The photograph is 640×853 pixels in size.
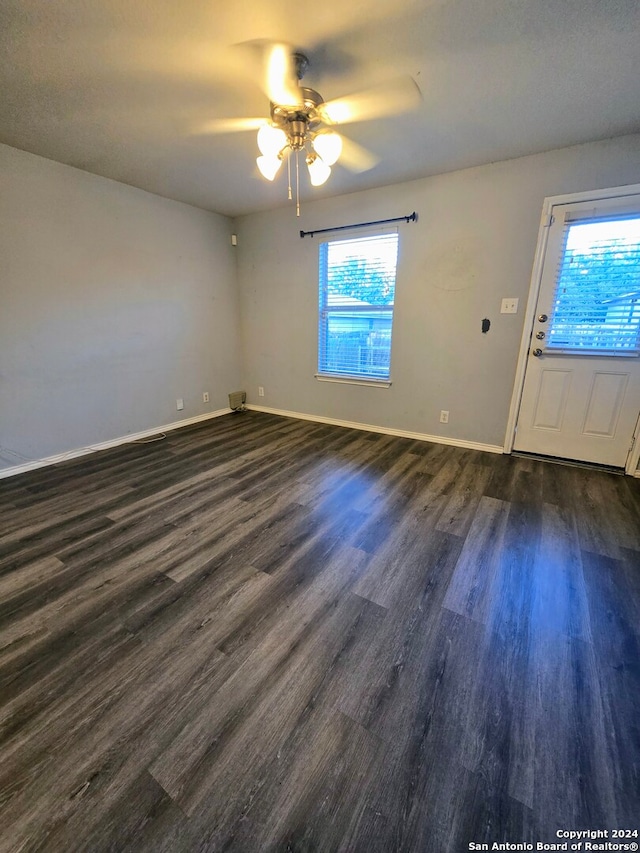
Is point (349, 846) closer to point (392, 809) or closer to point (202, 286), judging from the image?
point (392, 809)

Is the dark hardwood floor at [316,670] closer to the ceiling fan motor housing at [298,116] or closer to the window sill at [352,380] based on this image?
the window sill at [352,380]

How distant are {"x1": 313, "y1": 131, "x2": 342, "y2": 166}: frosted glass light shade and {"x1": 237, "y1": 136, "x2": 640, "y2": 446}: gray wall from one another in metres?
1.64

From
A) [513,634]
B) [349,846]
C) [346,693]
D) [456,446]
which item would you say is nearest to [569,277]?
[456,446]

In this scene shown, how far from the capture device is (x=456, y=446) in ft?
11.2

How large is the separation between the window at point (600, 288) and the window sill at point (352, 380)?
1.60 m

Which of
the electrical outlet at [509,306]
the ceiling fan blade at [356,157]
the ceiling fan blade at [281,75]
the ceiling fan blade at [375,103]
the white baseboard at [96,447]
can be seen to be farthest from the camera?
the electrical outlet at [509,306]

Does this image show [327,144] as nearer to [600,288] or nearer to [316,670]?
[600,288]

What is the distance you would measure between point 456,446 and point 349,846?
3.03 meters

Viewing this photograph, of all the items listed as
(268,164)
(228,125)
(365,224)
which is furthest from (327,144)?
(365,224)

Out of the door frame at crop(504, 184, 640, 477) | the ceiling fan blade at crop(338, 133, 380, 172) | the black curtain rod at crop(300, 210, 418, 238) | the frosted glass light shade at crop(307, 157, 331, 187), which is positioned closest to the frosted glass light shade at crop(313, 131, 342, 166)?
the frosted glass light shade at crop(307, 157, 331, 187)

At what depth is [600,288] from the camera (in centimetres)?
262

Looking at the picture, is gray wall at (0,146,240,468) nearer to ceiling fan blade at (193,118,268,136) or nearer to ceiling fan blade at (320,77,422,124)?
ceiling fan blade at (193,118,268,136)

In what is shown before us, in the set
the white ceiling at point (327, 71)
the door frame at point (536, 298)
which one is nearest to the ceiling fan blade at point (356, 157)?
the white ceiling at point (327, 71)

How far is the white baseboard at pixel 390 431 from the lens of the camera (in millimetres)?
3323
